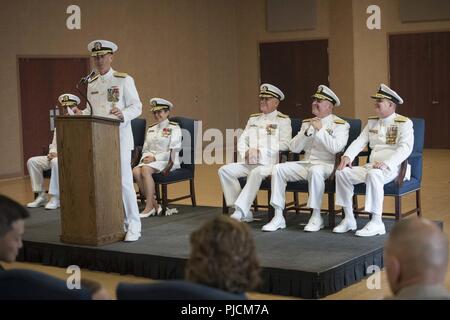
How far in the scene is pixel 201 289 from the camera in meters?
2.15

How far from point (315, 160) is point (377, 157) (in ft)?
1.69

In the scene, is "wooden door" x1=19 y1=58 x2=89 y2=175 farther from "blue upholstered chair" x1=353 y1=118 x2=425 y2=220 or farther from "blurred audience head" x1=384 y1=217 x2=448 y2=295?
"blurred audience head" x1=384 y1=217 x2=448 y2=295

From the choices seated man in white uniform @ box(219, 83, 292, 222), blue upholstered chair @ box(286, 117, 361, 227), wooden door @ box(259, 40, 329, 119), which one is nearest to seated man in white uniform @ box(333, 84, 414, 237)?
blue upholstered chair @ box(286, 117, 361, 227)

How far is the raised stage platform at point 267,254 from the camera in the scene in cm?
505

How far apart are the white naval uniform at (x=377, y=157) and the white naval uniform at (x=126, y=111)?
62.0 inches

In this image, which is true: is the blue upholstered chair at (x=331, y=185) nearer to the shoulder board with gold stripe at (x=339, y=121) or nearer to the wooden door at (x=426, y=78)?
the shoulder board with gold stripe at (x=339, y=121)

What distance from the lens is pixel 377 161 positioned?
6332 mm

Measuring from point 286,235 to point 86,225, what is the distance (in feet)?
4.95

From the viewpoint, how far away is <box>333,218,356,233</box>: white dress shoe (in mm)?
6203

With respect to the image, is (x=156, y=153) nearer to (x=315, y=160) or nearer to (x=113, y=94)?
(x=113, y=94)

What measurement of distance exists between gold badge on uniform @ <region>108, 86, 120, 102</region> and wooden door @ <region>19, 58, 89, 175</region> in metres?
5.54

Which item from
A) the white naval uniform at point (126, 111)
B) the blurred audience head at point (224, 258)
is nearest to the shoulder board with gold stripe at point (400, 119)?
the white naval uniform at point (126, 111)

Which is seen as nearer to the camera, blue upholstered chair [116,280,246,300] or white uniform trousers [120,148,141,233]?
blue upholstered chair [116,280,246,300]
